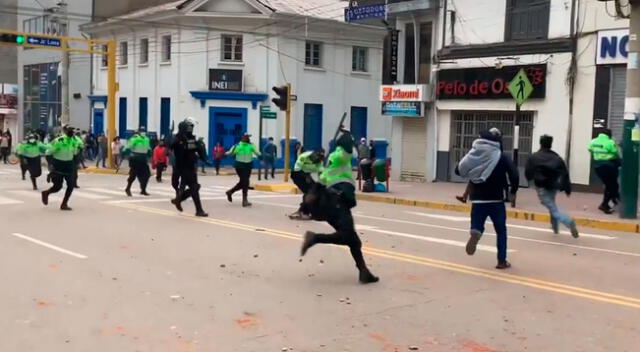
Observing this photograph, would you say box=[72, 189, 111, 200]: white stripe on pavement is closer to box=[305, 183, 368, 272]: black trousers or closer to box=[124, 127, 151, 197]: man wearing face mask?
box=[124, 127, 151, 197]: man wearing face mask

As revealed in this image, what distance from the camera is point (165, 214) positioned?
1421cm

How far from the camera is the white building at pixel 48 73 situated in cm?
4234

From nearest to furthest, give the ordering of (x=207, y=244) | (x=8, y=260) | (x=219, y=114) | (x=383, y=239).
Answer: (x=8, y=260) → (x=207, y=244) → (x=383, y=239) → (x=219, y=114)

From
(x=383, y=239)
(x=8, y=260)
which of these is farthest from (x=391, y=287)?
(x=8, y=260)

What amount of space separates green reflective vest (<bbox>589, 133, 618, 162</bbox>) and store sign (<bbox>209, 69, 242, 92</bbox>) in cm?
2042

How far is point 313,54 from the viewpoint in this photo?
3472 cm

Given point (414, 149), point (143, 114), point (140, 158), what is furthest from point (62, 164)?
point (143, 114)

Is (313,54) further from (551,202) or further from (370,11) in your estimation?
(551,202)

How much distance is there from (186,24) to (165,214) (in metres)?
21.2

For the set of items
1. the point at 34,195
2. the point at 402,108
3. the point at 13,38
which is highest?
the point at 13,38

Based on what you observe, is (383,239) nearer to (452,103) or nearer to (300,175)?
(300,175)

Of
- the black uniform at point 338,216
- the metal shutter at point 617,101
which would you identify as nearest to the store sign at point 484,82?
the metal shutter at point 617,101

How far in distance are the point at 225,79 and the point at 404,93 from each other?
38.3ft

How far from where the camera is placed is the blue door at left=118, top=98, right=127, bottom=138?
38.5 m
